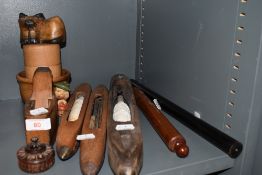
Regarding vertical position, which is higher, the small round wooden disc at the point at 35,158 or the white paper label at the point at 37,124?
the white paper label at the point at 37,124

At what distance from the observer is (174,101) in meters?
0.63

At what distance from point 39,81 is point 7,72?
241mm

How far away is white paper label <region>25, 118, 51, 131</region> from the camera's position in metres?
0.45

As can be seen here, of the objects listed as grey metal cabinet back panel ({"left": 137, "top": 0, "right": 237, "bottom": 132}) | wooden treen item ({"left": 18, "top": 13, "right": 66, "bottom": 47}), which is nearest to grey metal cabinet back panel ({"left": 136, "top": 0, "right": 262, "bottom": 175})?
grey metal cabinet back panel ({"left": 137, "top": 0, "right": 237, "bottom": 132})

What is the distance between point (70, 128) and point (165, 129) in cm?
16

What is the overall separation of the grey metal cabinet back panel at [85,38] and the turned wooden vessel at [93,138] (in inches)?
8.4

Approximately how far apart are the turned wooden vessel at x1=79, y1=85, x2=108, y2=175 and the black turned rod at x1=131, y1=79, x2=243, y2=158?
13cm

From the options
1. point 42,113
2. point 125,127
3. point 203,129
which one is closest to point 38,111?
point 42,113

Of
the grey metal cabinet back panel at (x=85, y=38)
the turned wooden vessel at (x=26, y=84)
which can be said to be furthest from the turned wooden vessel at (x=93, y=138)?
the grey metal cabinet back panel at (x=85, y=38)

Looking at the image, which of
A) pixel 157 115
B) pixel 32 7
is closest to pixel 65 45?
pixel 32 7

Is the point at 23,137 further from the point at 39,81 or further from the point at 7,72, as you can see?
the point at 7,72

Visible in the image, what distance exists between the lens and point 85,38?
0.78 metres

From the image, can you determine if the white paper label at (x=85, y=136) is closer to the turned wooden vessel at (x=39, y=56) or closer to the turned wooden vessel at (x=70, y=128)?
the turned wooden vessel at (x=70, y=128)

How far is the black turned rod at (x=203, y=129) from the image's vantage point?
0.44 meters
